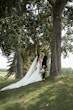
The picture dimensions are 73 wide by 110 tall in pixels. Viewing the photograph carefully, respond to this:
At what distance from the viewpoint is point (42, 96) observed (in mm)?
21109

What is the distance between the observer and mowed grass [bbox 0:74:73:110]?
63.8 feet

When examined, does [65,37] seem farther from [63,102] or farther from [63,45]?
[63,102]

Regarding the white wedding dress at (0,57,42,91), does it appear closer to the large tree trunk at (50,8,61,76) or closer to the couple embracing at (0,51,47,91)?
the couple embracing at (0,51,47,91)

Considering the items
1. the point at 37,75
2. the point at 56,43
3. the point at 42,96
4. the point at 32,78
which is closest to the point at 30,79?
the point at 32,78

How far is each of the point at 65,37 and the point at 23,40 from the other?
86.6ft

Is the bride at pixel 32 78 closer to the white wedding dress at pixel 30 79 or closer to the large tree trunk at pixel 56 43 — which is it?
the white wedding dress at pixel 30 79

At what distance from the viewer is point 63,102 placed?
19.5m

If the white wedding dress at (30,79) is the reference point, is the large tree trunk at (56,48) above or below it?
above

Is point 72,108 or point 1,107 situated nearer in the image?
point 72,108

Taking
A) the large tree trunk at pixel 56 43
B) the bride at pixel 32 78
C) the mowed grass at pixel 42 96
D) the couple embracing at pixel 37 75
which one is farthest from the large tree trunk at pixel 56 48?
the mowed grass at pixel 42 96

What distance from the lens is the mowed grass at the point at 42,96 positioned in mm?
19453

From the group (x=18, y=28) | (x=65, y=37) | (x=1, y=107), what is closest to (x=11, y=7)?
(x=18, y=28)

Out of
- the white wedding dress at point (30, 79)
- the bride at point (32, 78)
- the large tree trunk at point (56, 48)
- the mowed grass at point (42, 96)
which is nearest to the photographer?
the mowed grass at point (42, 96)

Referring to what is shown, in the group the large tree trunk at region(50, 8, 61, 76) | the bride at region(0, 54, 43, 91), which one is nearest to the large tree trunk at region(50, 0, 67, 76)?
the large tree trunk at region(50, 8, 61, 76)
